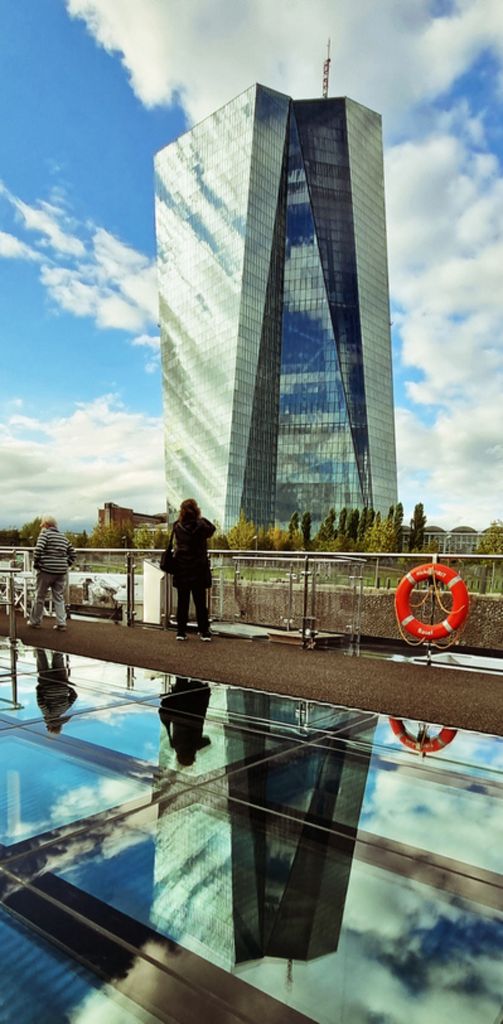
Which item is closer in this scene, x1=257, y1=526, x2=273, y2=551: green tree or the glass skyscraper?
x1=257, y1=526, x2=273, y2=551: green tree

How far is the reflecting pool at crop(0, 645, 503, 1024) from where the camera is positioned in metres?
1.60

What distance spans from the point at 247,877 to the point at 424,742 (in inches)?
83.7

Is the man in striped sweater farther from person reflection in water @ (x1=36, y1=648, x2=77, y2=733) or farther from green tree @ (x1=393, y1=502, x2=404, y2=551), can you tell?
green tree @ (x1=393, y1=502, x2=404, y2=551)

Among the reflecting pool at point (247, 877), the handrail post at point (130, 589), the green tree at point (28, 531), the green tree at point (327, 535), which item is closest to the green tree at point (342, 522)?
the green tree at point (327, 535)

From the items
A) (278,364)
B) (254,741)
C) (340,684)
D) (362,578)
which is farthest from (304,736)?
(278,364)

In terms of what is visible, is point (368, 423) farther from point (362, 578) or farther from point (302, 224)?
point (362, 578)

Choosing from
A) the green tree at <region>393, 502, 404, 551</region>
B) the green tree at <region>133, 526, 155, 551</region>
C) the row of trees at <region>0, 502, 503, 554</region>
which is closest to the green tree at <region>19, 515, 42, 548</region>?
the row of trees at <region>0, 502, 503, 554</region>

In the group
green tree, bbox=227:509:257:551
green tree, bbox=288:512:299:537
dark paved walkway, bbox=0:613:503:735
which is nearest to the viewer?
dark paved walkway, bbox=0:613:503:735

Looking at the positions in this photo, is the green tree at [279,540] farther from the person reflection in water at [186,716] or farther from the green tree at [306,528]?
the person reflection in water at [186,716]

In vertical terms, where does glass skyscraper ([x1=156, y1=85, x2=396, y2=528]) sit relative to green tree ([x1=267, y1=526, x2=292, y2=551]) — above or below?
above

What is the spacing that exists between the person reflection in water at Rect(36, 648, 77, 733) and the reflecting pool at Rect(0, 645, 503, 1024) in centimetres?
24

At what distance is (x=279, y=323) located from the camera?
329 feet

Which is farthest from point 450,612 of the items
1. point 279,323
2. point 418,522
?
point 279,323

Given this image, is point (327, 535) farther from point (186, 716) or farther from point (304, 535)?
point (186, 716)
